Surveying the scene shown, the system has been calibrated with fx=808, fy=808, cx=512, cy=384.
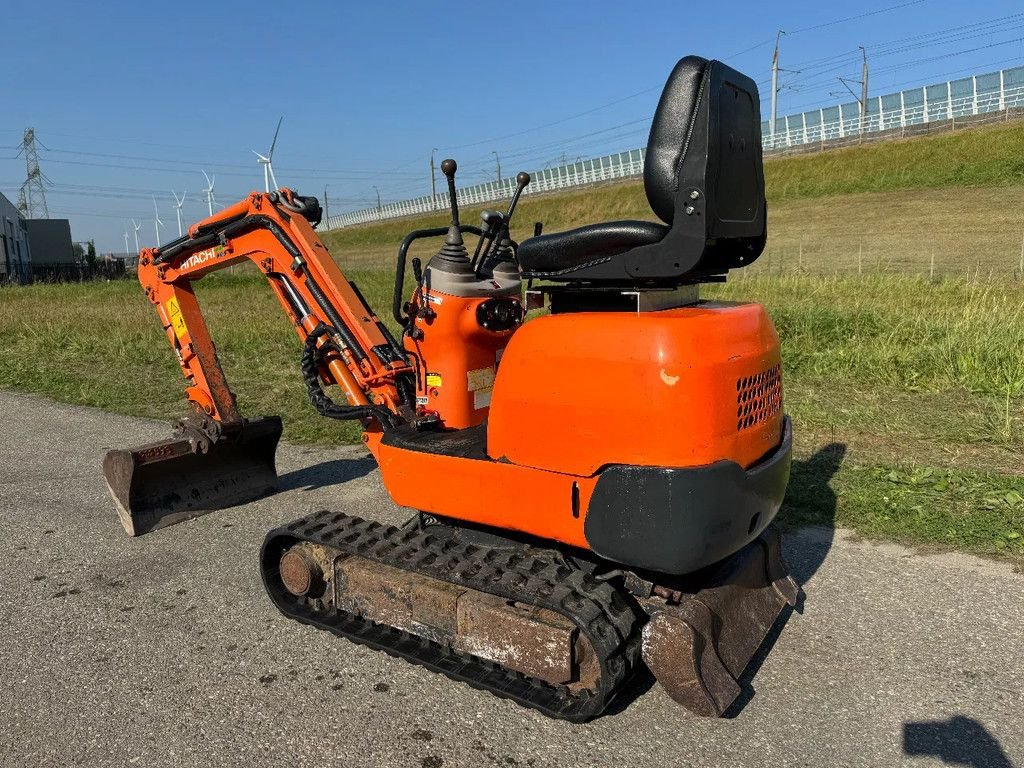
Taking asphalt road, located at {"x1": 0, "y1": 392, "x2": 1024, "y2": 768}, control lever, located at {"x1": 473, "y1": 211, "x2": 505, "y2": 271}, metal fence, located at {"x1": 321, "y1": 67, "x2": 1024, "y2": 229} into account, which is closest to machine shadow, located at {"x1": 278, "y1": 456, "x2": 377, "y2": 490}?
asphalt road, located at {"x1": 0, "y1": 392, "x2": 1024, "y2": 768}

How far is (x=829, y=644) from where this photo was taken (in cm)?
364

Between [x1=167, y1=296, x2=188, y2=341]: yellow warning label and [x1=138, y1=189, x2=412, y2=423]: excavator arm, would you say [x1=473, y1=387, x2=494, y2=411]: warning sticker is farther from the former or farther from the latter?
[x1=167, y1=296, x2=188, y2=341]: yellow warning label

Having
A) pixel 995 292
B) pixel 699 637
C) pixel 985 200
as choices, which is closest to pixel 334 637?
pixel 699 637

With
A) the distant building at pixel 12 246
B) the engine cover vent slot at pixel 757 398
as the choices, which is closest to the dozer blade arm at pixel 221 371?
the engine cover vent slot at pixel 757 398

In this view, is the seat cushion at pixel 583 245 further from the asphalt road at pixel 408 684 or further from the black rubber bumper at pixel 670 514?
the asphalt road at pixel 408 684

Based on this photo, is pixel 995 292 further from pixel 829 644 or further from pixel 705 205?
pixel 705 205

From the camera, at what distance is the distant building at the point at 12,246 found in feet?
141

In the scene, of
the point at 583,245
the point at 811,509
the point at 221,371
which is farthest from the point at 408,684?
the point at 811,509

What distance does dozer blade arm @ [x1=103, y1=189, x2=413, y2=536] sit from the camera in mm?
4488

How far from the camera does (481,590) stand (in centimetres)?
319

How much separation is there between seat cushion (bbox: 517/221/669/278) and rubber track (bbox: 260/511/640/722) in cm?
122

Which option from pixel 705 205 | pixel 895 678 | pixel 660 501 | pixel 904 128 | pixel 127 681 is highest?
pixel 904 128

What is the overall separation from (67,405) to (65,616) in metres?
5.91

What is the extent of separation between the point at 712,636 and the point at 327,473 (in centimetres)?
400
